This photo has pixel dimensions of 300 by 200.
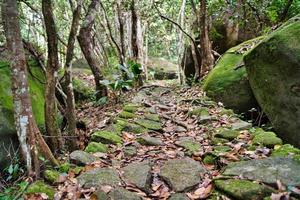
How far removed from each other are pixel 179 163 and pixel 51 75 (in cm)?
206

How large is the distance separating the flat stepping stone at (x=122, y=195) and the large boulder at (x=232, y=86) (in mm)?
3914

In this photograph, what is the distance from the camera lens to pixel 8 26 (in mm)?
3719

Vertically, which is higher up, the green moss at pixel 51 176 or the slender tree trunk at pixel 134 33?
the slender tree trunk at pixel 134 33

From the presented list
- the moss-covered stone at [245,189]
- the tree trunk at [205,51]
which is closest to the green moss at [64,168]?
the moss-covered stone at [245,189]

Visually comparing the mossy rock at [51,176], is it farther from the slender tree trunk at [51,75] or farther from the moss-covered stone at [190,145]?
the moss-covered stone at [190,145]

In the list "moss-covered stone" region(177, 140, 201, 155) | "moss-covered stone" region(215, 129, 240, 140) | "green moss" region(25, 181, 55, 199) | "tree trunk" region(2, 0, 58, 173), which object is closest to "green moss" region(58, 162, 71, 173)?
"tree trunk" region(2, 0, 58, 173)

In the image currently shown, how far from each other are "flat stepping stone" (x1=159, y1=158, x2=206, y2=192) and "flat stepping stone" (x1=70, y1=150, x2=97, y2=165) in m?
0.78

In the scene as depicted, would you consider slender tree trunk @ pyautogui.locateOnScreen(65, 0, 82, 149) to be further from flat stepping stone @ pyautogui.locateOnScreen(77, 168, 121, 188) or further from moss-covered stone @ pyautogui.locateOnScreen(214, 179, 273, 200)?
moss-covered stone @ pyautogui.locateOnScreen(214, 179, 273, 200)

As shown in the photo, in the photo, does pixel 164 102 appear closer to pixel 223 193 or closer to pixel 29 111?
pixel 29 111

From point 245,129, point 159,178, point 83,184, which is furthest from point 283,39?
point 83,184

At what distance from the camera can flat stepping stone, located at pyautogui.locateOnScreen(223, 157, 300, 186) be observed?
3.02 meters

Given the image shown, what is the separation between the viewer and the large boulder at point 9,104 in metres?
4.80

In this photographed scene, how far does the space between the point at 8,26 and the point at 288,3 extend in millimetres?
7087

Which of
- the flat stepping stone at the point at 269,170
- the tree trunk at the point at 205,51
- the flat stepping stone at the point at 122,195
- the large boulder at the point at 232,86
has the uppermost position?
the tree trunk at the point at 205,51
